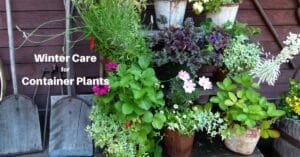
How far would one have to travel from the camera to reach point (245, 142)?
220 cm

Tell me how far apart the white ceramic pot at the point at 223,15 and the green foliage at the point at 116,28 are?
0.46 m

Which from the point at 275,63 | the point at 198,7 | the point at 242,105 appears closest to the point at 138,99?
the point at 242,105

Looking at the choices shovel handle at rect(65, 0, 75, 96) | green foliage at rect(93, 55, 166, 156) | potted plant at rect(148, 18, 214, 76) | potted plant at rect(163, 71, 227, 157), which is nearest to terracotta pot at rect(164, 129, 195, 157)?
potted plant at rect(163, 71, 227, 157)

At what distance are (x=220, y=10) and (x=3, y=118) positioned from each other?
1.54 meters

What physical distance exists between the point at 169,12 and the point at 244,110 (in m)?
0.69

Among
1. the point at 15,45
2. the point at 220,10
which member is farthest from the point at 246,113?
the point at 15,45

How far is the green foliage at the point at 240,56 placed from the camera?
2.17 m

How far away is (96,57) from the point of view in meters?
2.75

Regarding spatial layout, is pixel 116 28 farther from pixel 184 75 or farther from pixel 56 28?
pixel 56 28

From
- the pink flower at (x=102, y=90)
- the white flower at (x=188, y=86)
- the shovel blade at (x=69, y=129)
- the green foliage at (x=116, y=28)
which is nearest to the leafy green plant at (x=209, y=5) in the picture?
the green foliage at (x=116, y=28)

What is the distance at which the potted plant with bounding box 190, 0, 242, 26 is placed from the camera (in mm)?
2223

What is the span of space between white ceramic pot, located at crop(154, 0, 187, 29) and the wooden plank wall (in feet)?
1.06

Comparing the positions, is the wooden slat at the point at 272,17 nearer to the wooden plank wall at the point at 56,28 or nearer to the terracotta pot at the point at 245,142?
the wooden plank wall at the point at 56,28

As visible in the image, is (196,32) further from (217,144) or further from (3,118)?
(3,118)
